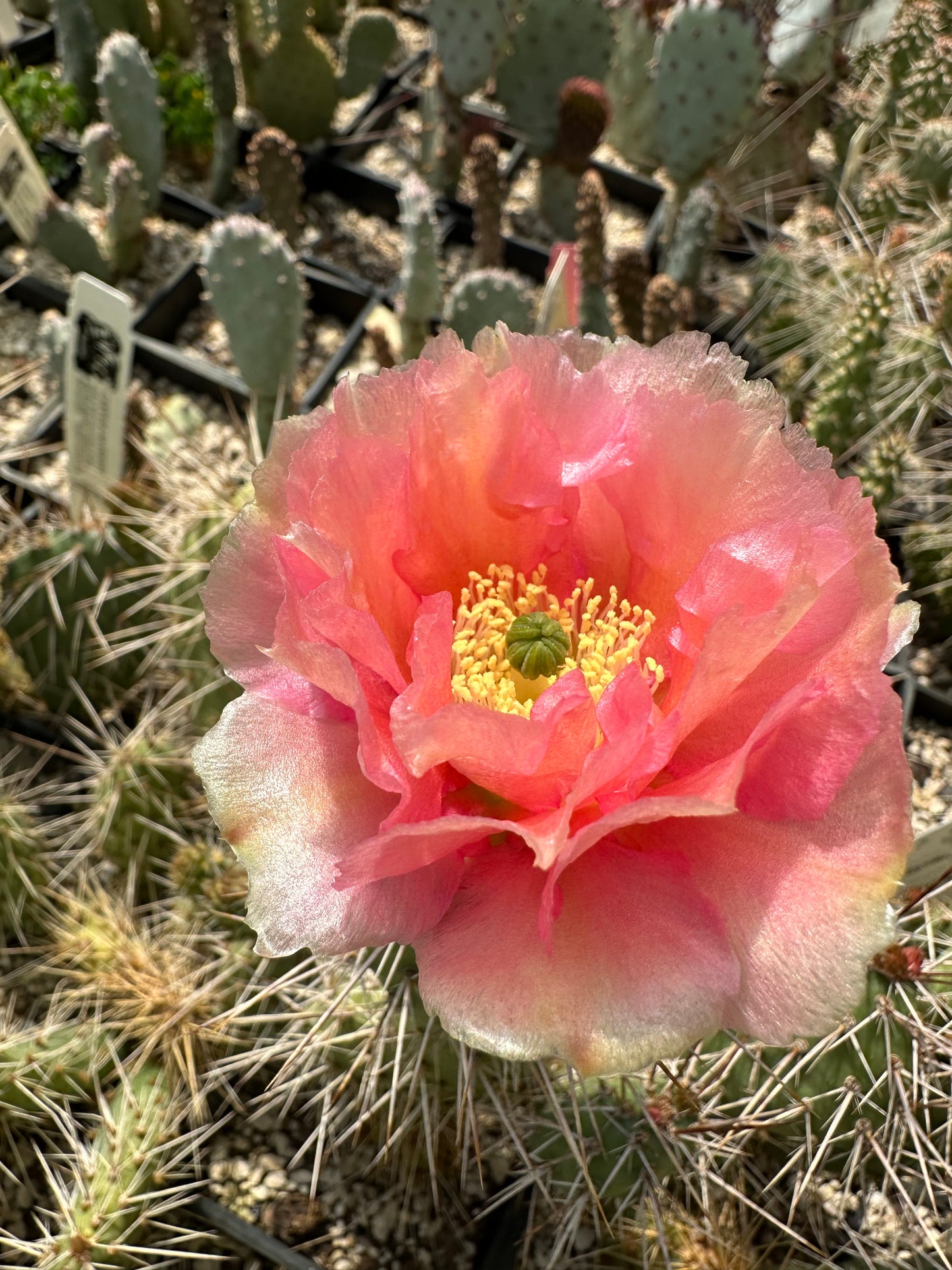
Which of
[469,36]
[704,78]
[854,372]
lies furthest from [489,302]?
[469,36]

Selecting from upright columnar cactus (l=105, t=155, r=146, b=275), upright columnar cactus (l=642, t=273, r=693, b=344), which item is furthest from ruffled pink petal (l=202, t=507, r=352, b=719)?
upright columnar cactus (l=105, t=155, r=146, b=275)

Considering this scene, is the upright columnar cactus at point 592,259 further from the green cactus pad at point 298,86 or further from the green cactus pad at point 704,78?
the green cactus pad at point 298,86

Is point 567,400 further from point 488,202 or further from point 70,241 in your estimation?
point 70,241

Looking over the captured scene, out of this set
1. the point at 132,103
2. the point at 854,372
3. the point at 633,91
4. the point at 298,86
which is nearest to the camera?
the point at 854,372

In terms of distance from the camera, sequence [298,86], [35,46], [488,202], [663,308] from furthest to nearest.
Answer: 1. [35,46]
2. [298,86]
3. [488,202]
4. [663,308]

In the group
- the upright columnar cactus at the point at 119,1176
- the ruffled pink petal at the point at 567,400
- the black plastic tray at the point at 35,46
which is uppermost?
the ruffled pink petal at the point at 567,400

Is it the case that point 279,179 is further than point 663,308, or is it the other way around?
point 279,179

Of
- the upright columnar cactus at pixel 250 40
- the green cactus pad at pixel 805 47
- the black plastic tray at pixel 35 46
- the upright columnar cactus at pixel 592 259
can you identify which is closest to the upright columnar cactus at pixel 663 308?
the upright columnar cactus at pixel 592 259

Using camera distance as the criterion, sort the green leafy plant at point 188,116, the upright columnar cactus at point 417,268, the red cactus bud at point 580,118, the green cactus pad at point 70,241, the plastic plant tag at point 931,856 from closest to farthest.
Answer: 1. the plastic plant tag at point 931,856
2. the upright columnar cactus at point 417,268
3. the green cactus pad at point 70,241
4. the red cactus bud at point 580,118
5. the green leafy plant at point 188,116
